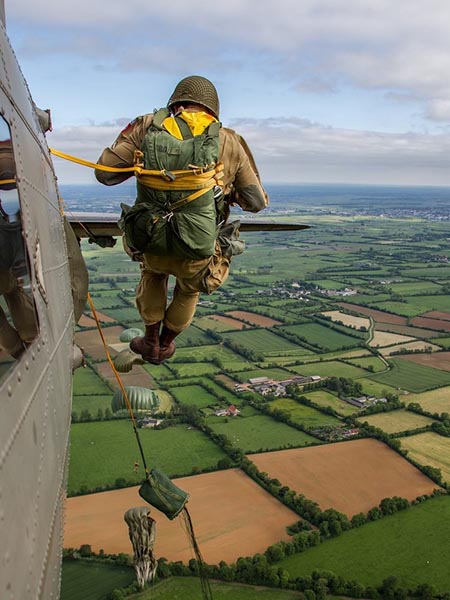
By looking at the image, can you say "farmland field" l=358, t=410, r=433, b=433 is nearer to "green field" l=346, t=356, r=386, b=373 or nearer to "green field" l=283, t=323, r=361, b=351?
"green field" l=346, t=356, r=386, b=373

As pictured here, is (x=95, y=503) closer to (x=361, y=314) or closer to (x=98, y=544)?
(x=98, y=544)

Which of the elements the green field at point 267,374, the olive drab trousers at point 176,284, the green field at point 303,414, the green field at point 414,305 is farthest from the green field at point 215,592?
the green field at point 414,305

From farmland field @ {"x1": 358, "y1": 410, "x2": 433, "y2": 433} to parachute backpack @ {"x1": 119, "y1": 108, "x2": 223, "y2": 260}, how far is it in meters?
65.8

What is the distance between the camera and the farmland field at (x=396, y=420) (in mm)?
69062

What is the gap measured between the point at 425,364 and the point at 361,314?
32.2 metres

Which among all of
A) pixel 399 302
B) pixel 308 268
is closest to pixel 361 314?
pixel 399 302

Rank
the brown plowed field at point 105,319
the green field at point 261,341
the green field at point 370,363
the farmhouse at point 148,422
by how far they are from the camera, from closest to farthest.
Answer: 1. the farmhouse at point 148,422
2. the green field at point 370,363
3. the green field at point 261,341
4. the brown plowed field at point 105,319

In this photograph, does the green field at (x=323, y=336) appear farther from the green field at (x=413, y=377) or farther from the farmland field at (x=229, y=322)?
the green field at (x=413, y=377)

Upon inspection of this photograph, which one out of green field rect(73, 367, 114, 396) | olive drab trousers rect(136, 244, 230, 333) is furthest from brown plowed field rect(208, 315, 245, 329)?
olive drab trousers rect(136, 244, 230, 333)

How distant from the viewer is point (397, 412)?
7400 centimetres

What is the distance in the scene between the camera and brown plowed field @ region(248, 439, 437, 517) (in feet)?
176

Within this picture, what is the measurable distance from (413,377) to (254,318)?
40735 millimetres

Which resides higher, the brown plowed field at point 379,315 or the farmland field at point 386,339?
the brown plowed field at point 379,315

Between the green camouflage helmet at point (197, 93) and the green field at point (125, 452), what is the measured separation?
52100mm
